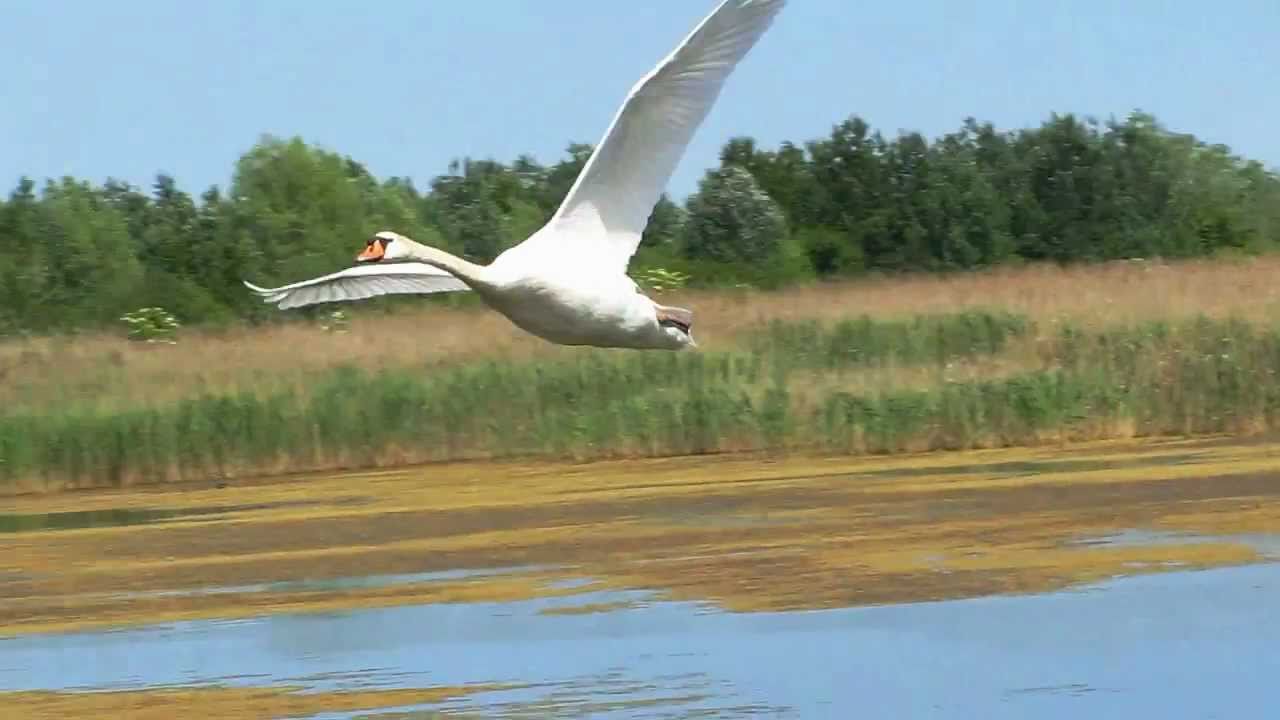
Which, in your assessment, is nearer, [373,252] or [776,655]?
[776,655]

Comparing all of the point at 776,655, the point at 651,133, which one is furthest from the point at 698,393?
the point at 776,655

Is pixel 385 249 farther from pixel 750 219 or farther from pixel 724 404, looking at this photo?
pixel 750 219

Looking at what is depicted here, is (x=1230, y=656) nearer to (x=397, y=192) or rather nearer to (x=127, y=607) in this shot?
(x=127, y=607)

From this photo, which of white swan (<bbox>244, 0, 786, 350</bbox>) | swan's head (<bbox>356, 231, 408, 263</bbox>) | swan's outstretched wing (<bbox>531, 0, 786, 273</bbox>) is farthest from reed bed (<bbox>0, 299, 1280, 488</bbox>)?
swan's head (<bbox>356, 231, 408, 263</bbox>)

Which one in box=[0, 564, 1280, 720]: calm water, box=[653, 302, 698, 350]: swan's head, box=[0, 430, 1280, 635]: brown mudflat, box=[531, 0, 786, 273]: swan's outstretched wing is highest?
box=[531, 0, 786, 273]: swan's outstretched wing

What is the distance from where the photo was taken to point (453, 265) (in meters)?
14.3

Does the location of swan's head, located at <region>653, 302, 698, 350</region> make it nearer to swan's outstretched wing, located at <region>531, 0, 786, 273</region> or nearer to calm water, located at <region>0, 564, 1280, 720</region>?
swan's outstretched wing, located at <region>531, 0, 786, 273</region>

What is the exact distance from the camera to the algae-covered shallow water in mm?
11750

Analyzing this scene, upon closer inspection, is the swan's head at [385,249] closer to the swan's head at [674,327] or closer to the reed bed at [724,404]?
the swan's head at [674,327]

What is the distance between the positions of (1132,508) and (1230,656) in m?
5.57

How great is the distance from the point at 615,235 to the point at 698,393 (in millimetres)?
9208

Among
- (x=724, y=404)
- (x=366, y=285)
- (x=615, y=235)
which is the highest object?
(x=615, y=235)

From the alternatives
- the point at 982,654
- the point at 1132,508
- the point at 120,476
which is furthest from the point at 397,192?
the point at 982,654

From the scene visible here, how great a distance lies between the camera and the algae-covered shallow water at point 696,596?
1175 cm
